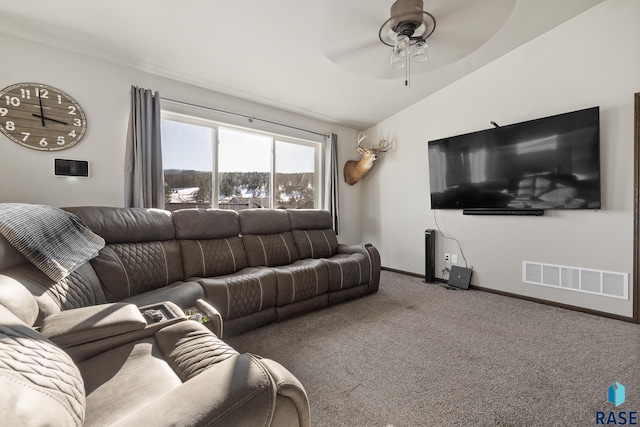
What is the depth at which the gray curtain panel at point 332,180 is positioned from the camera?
436 cm

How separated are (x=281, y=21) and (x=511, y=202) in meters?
3.03

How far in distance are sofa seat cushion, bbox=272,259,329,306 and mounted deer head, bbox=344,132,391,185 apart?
215 cm

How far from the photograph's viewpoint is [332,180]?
437cm

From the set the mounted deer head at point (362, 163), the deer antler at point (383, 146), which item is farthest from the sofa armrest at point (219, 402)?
the deer antler at point (383, 146)

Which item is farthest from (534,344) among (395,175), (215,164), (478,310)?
(215,164)

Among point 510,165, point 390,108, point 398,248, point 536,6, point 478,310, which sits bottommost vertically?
point 478,310

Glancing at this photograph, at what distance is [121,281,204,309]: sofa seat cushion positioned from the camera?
1.79 metres

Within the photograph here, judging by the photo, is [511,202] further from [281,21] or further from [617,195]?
[281,21]

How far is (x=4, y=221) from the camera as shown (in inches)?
48.9

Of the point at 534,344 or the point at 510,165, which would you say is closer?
the point at 534,344

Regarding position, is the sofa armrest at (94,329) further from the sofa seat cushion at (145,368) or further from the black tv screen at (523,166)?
the black tv screen at (523,166)

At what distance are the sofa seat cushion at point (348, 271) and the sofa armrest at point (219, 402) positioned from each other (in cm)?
220

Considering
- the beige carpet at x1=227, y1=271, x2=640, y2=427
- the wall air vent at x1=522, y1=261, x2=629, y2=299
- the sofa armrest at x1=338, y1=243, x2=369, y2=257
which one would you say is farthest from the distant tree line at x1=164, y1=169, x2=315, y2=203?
the wall air vent at x1=522, y1=261, x2=629, y2=299

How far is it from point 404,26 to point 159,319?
6.99ft
